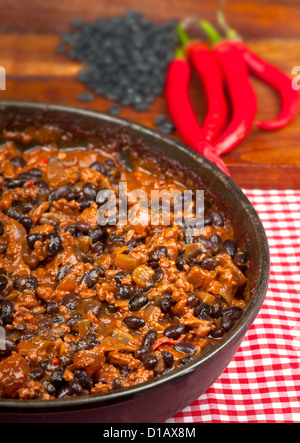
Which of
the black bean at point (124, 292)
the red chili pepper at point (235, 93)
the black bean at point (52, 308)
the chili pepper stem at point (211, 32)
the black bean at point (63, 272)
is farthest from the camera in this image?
the chili pepper stem at point (211, 32)

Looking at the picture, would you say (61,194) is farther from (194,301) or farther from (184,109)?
(184,109)

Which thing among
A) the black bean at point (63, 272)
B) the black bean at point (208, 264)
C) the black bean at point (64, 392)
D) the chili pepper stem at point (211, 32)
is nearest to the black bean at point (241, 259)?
the black bean at point (208, 264)

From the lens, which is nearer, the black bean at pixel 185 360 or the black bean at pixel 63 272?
the black bean at pixel 185 360

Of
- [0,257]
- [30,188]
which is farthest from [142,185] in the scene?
[0,257]

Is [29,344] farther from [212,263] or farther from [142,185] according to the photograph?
[142,185]

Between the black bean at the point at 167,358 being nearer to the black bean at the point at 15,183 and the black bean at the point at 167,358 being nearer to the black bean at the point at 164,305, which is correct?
the black bean at the point at 164,305

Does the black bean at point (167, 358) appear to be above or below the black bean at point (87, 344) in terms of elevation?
below
